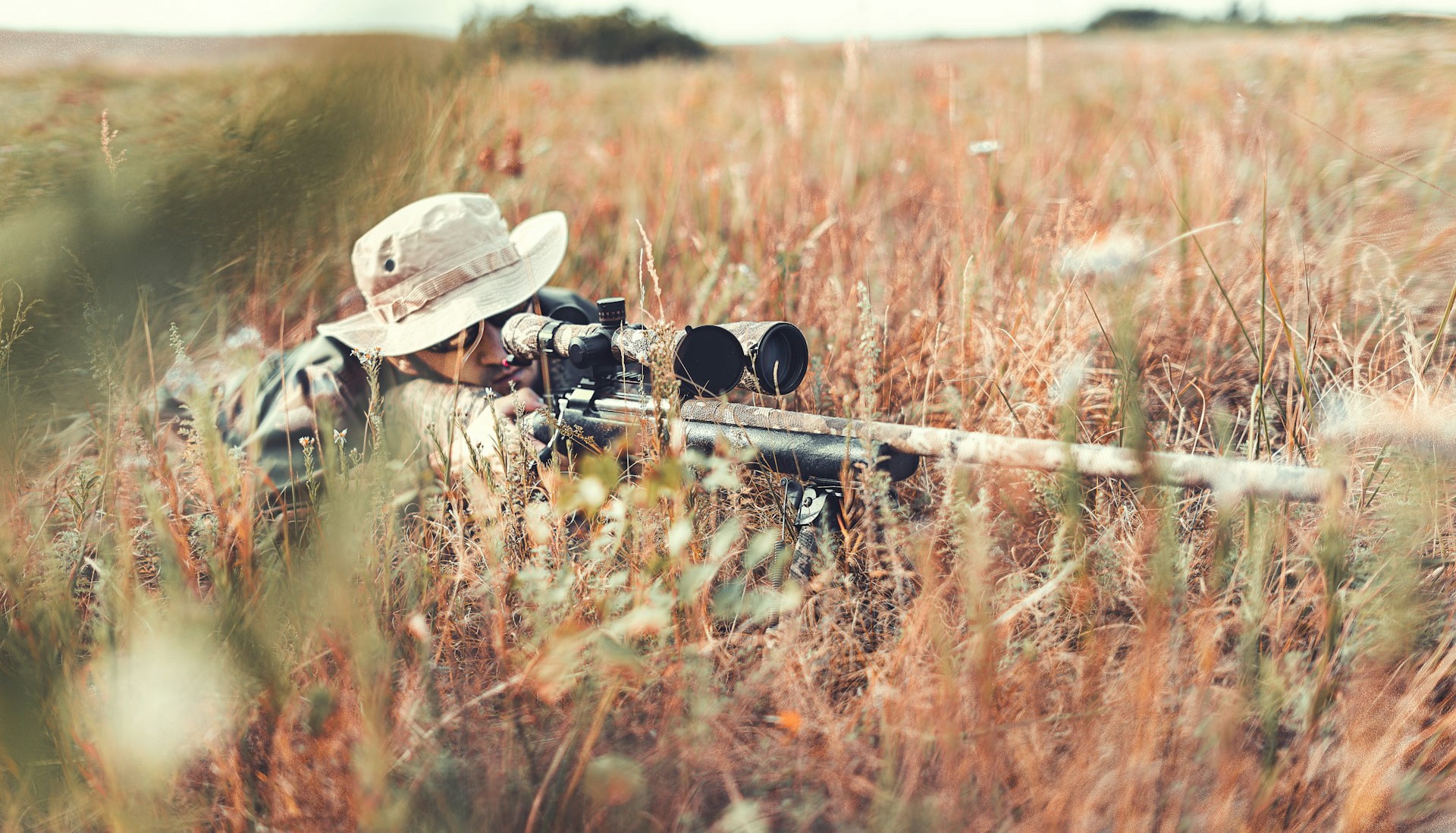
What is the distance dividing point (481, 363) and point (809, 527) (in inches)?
42.8

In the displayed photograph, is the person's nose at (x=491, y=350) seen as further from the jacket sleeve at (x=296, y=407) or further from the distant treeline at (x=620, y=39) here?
the distant treeline at (x=620, y=39)

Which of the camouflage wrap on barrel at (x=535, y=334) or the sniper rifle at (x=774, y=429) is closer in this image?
the sniper rifle at (x=774, y=429)

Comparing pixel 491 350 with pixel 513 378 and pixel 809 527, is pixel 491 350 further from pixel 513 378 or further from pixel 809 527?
pixel 809 527

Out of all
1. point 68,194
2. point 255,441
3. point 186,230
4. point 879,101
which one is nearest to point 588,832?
point 255,441

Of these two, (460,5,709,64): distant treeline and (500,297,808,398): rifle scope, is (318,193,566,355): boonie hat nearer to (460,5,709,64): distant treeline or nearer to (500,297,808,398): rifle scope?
(500,297,808,398): rifle scope

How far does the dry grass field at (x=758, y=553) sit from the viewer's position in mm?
1282

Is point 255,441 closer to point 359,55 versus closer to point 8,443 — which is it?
point 8,443

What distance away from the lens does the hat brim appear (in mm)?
2182

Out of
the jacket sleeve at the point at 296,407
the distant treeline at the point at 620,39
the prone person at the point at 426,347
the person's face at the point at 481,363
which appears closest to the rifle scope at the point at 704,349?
the prone person at the point at 426,347

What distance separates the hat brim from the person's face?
0.06 m

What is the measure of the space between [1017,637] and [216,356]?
9.40 feet

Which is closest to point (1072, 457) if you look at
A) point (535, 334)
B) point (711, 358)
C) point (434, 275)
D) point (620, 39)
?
point (711, 358)

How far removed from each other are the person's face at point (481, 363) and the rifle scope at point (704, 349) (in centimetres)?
28

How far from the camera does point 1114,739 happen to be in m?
1.28
